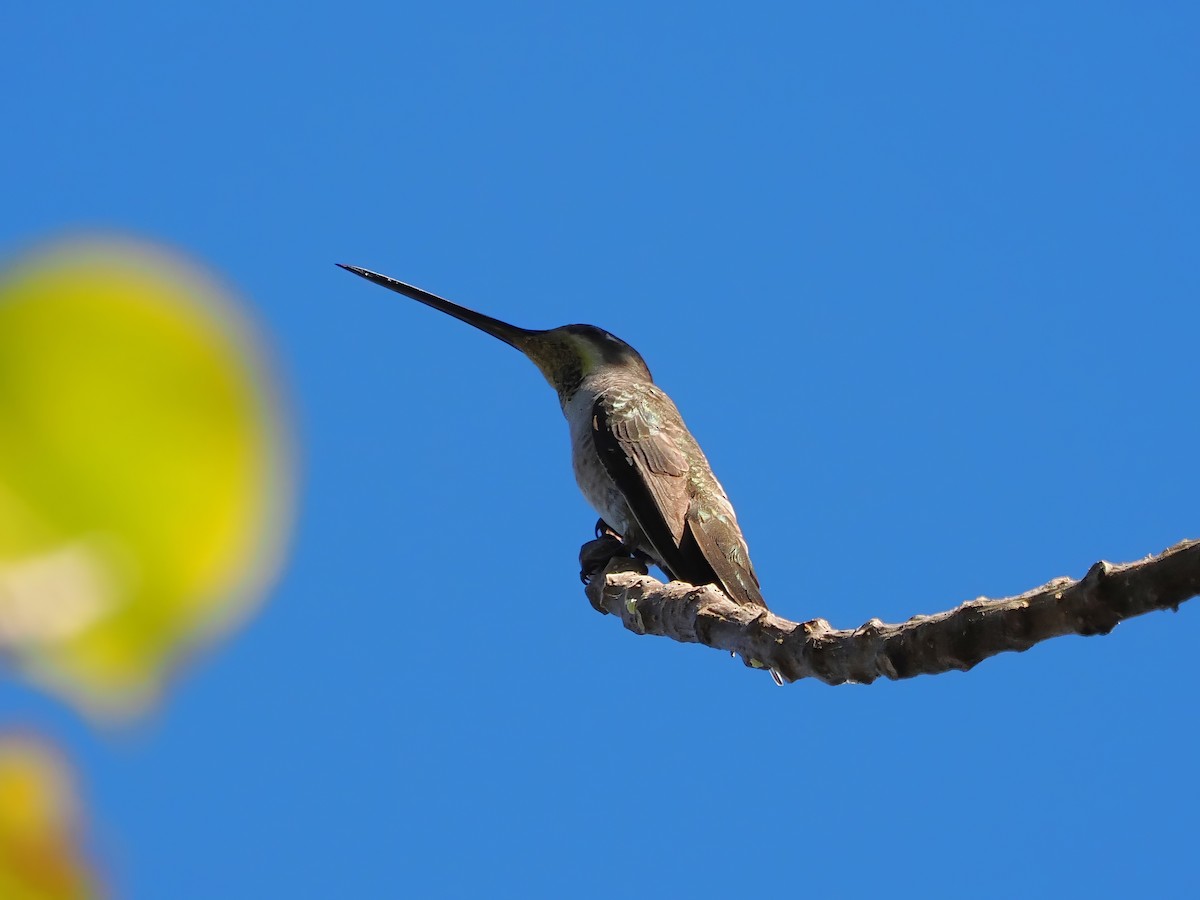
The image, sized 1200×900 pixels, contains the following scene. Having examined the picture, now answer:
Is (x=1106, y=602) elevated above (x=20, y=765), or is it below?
above

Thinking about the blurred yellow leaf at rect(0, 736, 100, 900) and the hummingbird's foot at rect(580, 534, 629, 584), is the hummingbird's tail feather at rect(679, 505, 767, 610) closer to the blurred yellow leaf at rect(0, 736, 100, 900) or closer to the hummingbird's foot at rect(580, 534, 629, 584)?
the hummingbird's foot at rect(580, 534, 629, 584)

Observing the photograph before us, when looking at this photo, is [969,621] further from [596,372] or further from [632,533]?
[596,372]

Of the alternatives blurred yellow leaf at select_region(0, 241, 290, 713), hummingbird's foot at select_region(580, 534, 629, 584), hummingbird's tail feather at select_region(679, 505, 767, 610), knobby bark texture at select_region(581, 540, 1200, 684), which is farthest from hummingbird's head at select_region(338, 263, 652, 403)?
blurred yellow leaf at select_region(0, 241, 290, 713)

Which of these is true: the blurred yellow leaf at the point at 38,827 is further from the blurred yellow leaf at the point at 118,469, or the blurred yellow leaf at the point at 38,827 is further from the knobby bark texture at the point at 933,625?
the knobby bark texture at the point at 933,625

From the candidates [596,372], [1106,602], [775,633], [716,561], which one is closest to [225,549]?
[1106,602]


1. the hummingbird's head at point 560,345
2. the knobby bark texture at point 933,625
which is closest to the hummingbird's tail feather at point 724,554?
the knobby bark texture at point 933,625
